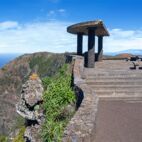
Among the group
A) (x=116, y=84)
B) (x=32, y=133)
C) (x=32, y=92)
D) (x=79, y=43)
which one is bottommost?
(x=32, y=133)

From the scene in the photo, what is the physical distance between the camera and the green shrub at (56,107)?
1343 centimetres

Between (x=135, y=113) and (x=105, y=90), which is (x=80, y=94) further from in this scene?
(x=105, y=90)

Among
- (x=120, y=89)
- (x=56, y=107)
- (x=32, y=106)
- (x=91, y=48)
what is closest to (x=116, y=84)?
(x=120, y=89)

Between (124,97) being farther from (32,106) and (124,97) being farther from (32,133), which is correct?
(32,133)

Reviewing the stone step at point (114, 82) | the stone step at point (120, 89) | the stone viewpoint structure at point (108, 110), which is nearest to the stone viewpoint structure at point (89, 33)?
the stone viewpoint structure at point (108, 110)

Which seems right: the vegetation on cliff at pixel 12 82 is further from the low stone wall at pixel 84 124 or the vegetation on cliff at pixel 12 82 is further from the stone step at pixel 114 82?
the low stone wall at pixel 84 124

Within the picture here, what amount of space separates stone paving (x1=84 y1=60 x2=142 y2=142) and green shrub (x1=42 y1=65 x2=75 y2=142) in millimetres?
1308

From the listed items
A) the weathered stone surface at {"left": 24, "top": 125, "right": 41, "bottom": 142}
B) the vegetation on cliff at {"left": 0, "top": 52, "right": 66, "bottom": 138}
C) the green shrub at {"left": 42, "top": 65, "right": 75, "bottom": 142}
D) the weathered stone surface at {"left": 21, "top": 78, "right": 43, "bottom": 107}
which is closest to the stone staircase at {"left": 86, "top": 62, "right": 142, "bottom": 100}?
the green shrub at {"left": 42, "top": 65, "right": 75, "bottom": 142}

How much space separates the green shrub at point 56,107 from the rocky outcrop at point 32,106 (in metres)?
0.64

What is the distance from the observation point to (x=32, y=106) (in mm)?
19875

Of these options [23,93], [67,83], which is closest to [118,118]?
[67,83]

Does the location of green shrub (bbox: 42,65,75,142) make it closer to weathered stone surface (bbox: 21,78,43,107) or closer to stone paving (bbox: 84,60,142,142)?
weathered stone surface (bbox: 21,78,43,107)

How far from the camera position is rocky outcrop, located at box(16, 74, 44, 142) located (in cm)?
1910

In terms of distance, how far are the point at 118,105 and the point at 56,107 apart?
2573mm
